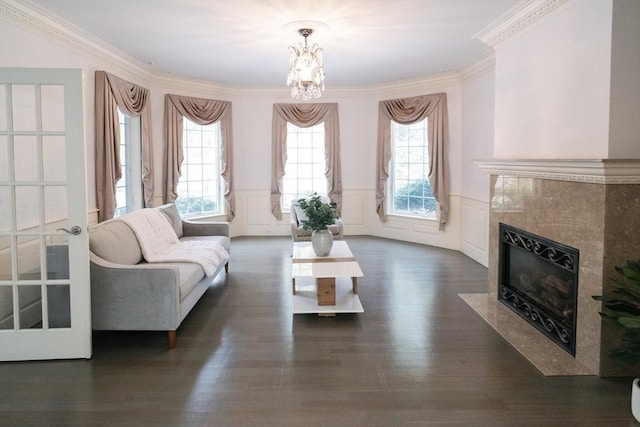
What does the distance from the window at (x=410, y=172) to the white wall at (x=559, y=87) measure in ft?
10.9

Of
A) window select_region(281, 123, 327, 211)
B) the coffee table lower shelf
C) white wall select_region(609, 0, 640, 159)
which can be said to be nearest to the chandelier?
the coffee table lower shelf

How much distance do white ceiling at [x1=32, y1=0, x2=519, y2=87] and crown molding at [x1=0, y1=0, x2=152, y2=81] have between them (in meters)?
0.10

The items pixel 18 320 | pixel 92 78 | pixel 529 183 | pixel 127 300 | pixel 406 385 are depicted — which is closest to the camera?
pixel 406 385

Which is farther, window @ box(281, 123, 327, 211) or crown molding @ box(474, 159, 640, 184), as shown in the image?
window @ box(281, 123, 327, 211)

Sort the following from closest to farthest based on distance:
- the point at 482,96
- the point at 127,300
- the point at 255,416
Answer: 1. the point at 255,416
2. the point at 127,300
3. the point at 482,96

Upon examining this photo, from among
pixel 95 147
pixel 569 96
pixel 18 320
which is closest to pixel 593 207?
pixel 569 96

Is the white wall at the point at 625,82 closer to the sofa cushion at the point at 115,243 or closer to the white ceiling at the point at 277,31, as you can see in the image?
the white ceiling at the point at 277,31

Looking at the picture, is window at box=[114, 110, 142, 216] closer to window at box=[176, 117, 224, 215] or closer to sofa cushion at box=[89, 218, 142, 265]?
window at box=[176, 117, 224, 215]

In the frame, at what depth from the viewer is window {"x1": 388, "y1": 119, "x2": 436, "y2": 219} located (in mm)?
8070

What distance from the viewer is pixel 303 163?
895cm

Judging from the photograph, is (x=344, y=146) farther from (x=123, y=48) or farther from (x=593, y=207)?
(x=593, y=207)

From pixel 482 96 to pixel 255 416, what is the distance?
5.37m

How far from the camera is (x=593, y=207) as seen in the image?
3111 millimetres

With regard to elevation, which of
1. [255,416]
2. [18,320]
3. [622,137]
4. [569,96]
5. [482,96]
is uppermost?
[482,96]
